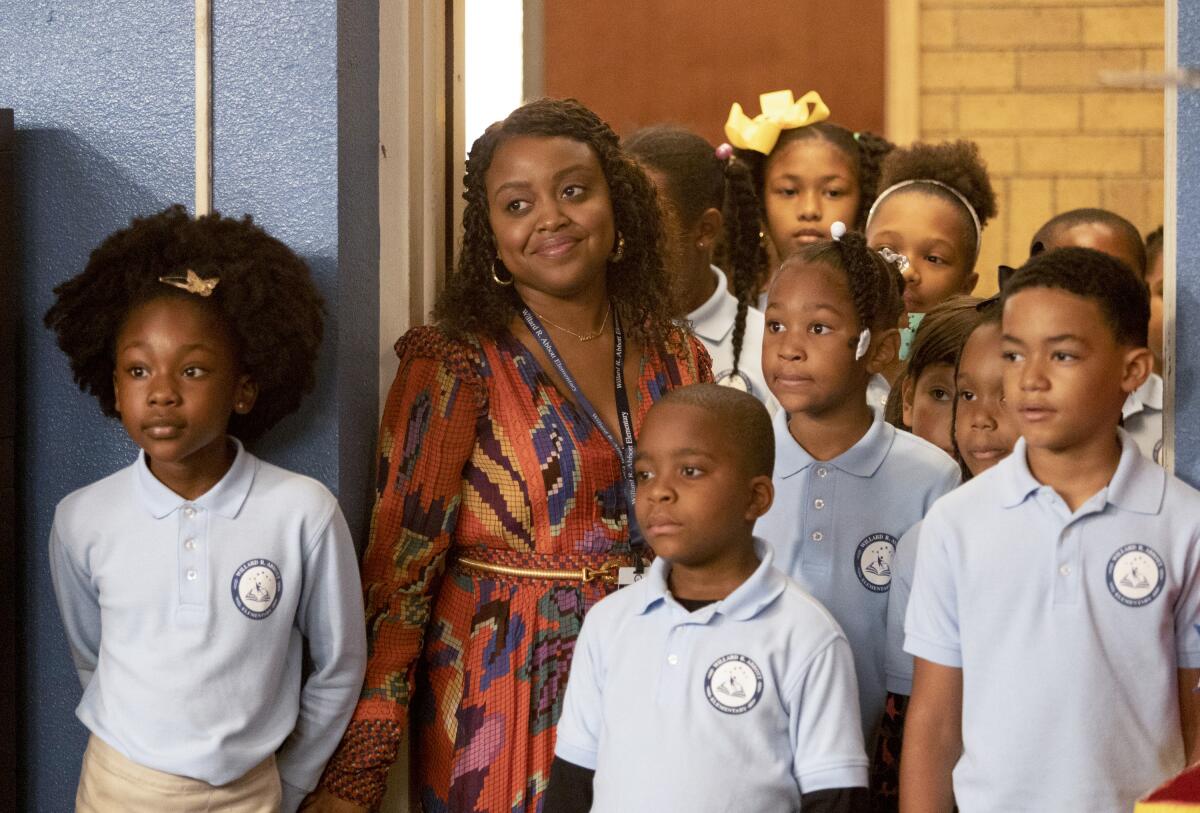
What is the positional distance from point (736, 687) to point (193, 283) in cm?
101

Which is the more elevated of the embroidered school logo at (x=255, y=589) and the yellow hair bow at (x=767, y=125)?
the yellow hair bow at (x=767, y=125)

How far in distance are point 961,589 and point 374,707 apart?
0.95m

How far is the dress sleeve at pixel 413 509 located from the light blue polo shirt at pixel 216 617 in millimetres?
93

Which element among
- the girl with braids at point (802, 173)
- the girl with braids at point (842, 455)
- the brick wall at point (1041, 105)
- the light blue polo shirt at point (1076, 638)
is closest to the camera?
the light blue polo shirt at point (1076, 638)

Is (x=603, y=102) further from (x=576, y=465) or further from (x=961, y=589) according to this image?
(x=961, y=589)

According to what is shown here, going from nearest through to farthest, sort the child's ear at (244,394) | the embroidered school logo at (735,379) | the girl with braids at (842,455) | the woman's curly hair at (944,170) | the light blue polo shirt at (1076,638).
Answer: the light blue polo shirt at (1076,638)
the child's ear at (244,394)
the girl with braids at (842,455)
the embroidered school logo at (735,379)
the woman's curly hair at (944,170)

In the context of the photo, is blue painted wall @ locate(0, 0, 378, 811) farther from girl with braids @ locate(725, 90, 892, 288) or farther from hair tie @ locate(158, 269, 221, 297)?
girl with braids @ locate(725, 90, 892, 288)

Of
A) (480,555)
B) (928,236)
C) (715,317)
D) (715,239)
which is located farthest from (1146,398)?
(480,555)

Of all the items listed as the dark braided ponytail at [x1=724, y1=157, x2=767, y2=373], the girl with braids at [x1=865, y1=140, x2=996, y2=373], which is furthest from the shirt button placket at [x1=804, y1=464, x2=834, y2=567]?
the dark braided ponytail at [x1=724, y1=157, x2=767, y2=373]

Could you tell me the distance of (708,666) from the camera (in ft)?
7.31

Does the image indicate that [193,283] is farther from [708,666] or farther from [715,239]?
[715,239]

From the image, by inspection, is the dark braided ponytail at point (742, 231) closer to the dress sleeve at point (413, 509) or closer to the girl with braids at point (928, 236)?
the girl with braids at point (928, 236)

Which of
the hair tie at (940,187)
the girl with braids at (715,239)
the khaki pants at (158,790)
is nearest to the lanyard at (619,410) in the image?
the khaki pants at (158,790)

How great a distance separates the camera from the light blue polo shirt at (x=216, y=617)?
234 cm
